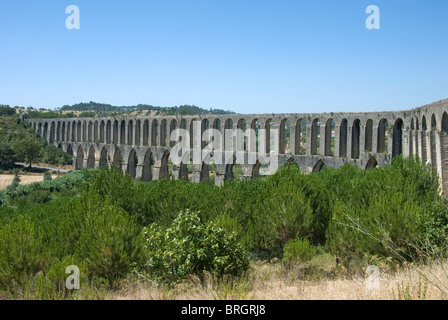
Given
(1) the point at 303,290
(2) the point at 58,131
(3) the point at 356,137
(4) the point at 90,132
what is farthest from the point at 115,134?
(1) the point at 303,290

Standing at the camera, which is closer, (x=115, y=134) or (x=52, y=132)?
(x=115, y=134)

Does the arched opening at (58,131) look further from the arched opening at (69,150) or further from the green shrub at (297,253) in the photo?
the green shrub at (297,253)

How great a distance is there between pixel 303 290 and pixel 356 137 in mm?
20703

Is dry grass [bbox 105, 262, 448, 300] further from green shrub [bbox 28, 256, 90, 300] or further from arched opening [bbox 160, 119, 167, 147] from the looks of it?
arched opening [bbox 160, 119, 167, 147]

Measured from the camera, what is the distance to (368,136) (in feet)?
85.6

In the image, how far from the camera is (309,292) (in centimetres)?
752

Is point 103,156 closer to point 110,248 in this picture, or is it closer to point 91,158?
point 91,158

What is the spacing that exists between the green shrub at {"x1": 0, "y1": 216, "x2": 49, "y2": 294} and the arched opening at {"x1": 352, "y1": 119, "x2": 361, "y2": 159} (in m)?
20.9

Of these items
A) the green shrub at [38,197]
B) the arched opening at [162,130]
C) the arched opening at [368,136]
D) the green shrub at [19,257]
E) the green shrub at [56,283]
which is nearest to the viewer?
the green shrub at [56,283]

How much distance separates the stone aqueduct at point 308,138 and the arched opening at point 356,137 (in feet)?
0.20

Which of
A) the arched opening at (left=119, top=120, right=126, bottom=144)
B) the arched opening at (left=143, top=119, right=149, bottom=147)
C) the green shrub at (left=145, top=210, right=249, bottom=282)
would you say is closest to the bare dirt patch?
the arched opening at (left=119, top=120, right=126, bottom=144)

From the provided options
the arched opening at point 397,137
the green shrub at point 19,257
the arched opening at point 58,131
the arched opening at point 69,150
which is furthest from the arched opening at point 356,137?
the arched opening at point 58,131

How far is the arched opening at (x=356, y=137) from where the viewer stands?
87.4 feet
